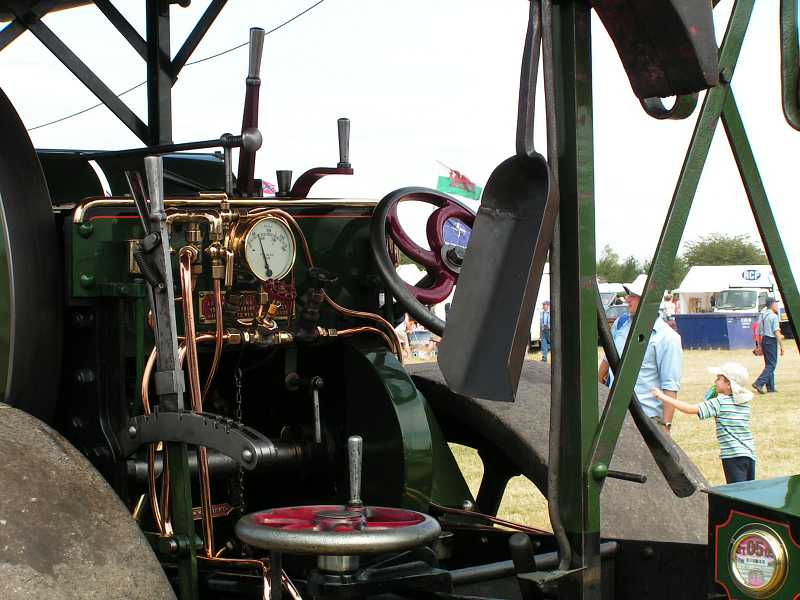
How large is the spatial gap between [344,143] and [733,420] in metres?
3.55

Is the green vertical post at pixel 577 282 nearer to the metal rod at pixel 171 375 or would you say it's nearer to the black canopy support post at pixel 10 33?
the metal rod at pixel 171 375

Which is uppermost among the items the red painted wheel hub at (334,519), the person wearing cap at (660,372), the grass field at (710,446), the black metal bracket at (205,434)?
the black metal bracket at (205,434)

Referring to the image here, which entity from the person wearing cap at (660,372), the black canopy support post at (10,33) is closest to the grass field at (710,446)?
the person wearing cap at (660,372)

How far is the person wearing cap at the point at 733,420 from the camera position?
20.1 ft

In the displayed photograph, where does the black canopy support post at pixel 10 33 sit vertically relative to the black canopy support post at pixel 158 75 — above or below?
above

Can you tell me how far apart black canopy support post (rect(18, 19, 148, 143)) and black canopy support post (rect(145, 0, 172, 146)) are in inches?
2.9

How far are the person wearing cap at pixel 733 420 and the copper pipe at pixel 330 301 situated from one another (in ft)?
11.5

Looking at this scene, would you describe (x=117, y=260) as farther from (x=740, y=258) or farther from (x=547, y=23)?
(x=740, y=258)

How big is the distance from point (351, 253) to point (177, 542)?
1.03m

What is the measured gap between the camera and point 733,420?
6215 mm

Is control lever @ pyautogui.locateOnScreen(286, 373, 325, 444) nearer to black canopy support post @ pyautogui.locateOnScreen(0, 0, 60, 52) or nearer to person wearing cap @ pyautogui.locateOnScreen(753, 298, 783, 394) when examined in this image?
black canopy support post @ pyautogui.locateOnScreen(0, 0, 60, 52)

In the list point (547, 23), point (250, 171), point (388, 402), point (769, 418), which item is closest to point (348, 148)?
point (250, 171)

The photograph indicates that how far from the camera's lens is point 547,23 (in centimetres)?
188

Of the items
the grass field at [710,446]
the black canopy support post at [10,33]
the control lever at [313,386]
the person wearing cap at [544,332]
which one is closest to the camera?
the control lever at [313,386]
